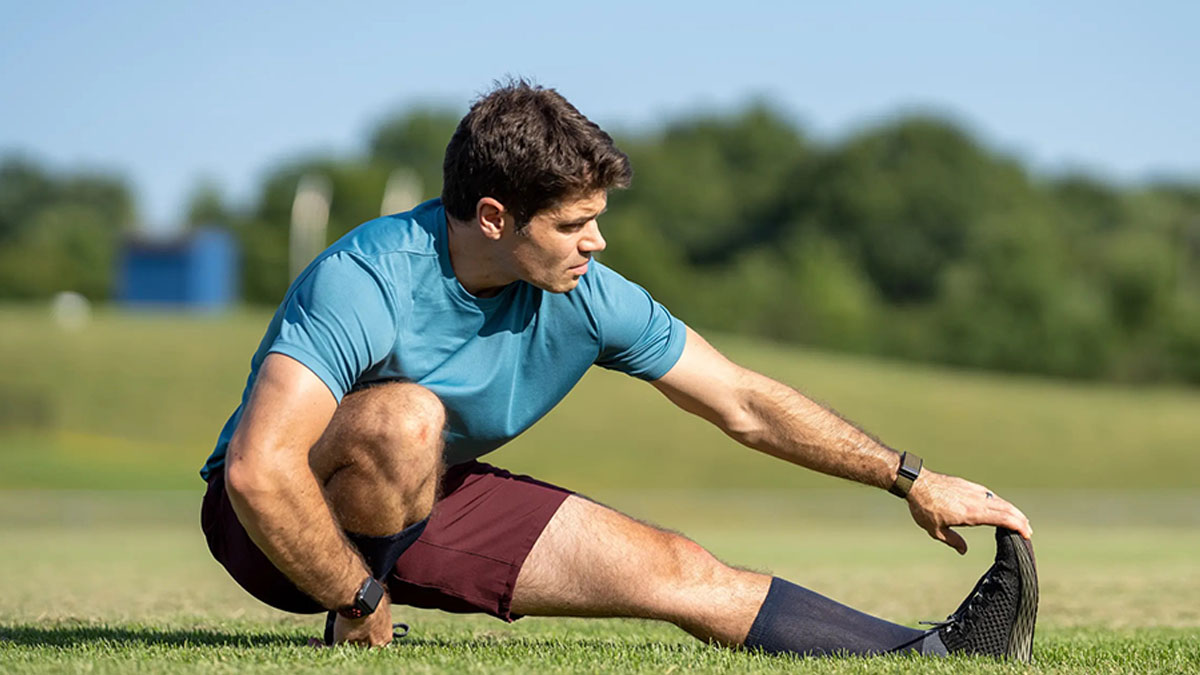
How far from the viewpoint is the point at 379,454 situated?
408cm

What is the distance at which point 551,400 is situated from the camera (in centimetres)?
454

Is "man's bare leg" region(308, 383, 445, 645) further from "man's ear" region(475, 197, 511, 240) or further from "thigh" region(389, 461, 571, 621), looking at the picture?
"man's ear" region(475, 197, 511, 240)

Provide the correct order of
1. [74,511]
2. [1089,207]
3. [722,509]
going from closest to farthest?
1. [74,511]
2. [722,509]
3. [1089,207]

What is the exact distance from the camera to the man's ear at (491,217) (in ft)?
Answer: 13.5

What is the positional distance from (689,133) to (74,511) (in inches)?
2846

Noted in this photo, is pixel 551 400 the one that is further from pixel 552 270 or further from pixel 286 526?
pixel 286 526

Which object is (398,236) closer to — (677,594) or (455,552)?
(455,552)

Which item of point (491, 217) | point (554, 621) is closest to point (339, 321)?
point (491, 217)

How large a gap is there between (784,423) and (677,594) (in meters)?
0.71

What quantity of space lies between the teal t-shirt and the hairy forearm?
33 cm

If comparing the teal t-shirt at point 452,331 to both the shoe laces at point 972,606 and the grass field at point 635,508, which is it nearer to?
the grass field at point 635,508

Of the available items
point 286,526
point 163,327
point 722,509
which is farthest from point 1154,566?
point 163,327

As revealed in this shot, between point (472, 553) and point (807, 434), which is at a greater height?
point (807, 434)

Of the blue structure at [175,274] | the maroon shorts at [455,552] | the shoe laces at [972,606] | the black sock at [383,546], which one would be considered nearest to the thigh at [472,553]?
the maroon shorts at [455,552]
